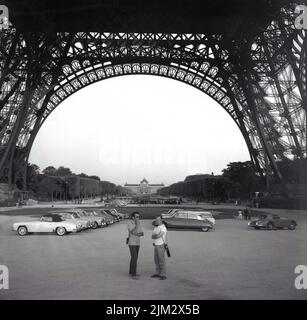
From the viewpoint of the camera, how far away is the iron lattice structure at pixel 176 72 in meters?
38.2

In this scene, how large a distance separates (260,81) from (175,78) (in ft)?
49.3

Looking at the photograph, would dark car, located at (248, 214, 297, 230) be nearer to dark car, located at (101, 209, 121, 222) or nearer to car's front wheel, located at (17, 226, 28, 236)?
dark car, located at (101, 209, 121, 222)

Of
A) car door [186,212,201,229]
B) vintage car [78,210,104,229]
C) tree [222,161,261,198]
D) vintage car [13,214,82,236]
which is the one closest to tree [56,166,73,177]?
tree [222,161,261,198]

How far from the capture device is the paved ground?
32.2ft

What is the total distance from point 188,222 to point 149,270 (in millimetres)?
15528

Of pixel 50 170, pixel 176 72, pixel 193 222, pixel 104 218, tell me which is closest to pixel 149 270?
pixel 193 222

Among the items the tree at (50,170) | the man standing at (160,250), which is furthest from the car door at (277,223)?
the tree at (50,170)

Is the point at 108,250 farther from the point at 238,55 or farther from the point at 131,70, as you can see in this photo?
the point at 131,70

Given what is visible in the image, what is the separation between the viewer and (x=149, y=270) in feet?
42.3

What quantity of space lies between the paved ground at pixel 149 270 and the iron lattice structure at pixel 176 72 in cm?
1913

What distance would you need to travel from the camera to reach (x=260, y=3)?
33.1m

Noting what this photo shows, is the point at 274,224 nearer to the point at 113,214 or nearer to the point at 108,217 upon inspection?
the point at 108,217

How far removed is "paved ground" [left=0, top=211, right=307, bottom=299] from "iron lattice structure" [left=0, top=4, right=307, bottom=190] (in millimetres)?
19128

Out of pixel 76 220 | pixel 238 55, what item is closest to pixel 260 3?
pixel 238 55
